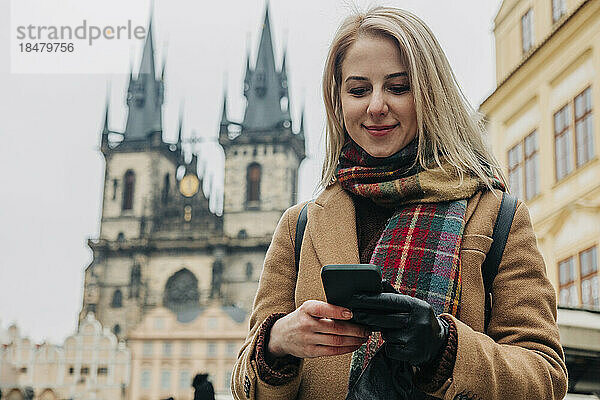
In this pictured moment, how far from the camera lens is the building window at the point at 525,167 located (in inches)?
515

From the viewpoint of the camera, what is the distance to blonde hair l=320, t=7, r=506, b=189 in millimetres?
1386

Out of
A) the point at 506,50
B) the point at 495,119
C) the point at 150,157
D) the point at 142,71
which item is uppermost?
the point at 142,71

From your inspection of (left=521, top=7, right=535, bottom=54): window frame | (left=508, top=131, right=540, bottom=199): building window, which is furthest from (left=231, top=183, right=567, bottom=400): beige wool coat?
(left=521, top=7, right=535, bottom=54): window frame

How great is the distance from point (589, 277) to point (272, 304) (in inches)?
409

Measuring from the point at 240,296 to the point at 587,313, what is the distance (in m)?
44.7

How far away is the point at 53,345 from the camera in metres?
45.5

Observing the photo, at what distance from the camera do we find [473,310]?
Answer: 4.27 ft

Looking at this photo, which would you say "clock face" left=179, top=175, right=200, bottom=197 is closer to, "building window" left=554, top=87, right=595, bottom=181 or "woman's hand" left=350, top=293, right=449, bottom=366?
"building window" left=554, top=87, right=595, bottom=181

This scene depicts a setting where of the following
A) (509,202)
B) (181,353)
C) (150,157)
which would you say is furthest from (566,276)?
(150,157)

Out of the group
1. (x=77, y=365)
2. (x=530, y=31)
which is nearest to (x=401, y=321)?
(x=530, y=31)

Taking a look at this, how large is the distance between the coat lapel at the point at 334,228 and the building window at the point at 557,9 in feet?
39.3

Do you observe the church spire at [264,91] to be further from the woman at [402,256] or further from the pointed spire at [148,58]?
the woman at [402,256]

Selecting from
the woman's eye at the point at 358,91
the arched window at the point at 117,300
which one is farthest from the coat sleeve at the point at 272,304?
the arched window at the point at 117,300

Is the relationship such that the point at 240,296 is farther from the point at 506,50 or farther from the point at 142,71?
the point at 506,50
